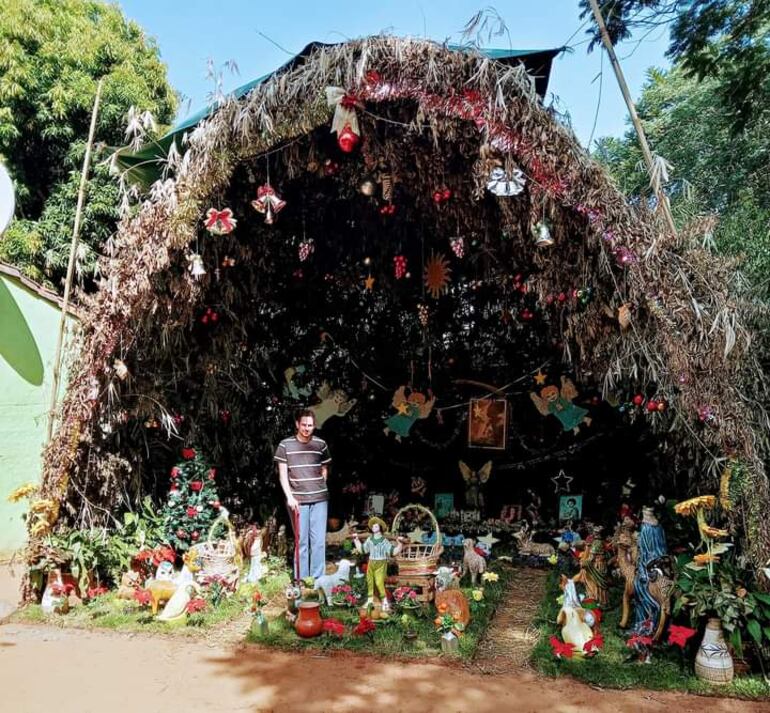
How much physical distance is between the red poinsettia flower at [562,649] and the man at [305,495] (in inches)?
79.3

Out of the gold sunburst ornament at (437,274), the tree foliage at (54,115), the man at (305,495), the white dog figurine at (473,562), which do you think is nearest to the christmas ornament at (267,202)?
the man at (305,495)

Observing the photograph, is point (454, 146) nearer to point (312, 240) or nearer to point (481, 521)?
point (312, 240)

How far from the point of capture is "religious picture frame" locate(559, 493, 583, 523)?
652 cm

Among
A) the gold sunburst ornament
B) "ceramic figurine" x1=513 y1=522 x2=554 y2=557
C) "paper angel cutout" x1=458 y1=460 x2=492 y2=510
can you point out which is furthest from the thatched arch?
"paper angel cutout" x1=458 y1=460 x2=492 y2=510

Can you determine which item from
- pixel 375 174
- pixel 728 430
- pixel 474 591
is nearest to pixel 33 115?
pixel 375 174

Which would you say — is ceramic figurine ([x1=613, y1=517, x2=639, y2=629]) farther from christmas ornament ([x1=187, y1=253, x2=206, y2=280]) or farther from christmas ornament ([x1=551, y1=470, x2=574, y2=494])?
christmas ornament ([x1=187, y1=253, x2=206, y2=280])

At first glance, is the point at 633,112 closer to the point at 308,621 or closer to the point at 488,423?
the point at 488,423

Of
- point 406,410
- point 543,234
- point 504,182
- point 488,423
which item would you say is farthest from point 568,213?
point 406,410

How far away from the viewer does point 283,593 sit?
515cm

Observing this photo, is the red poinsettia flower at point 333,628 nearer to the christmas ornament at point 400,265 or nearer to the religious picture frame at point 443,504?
the religious picture frame at point 443,504

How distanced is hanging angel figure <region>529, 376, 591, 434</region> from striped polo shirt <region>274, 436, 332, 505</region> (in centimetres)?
269

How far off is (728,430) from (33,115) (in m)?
11.2

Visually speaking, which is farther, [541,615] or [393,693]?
[541,615]

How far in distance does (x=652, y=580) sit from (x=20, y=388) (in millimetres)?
5960
